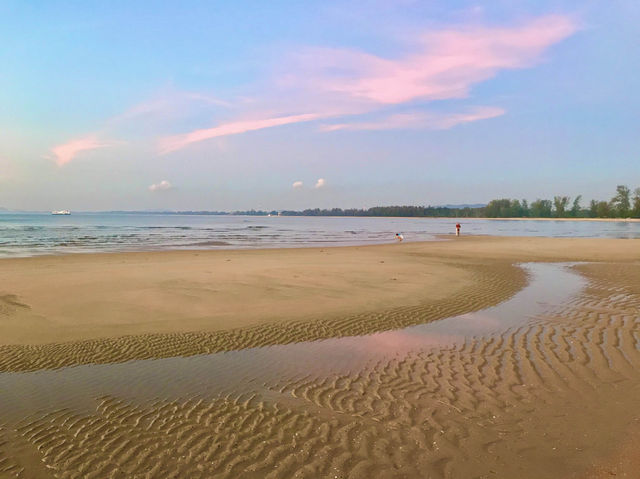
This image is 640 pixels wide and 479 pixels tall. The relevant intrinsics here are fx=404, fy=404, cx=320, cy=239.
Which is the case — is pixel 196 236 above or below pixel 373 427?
above

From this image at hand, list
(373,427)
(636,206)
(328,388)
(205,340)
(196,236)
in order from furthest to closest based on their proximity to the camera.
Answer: (636,206) < (196,236) < (205,340) < (328,388) < (373,427)

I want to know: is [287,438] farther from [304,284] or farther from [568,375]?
[304,284]

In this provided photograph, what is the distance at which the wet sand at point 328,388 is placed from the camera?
4367mm

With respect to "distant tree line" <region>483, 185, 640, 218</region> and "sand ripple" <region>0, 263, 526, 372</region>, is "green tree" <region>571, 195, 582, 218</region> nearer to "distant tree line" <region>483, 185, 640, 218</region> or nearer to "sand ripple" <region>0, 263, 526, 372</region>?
"distant tree line" <region>483, 185, 640, 218</region>

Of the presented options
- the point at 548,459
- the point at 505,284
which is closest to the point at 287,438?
the point at 548,459

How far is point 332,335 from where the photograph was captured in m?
9.16

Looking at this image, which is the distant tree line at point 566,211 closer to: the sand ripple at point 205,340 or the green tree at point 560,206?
the green tree at point 560,206

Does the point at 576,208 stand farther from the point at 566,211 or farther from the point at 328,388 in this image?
the point at 328,388

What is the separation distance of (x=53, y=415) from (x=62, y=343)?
11.3ft

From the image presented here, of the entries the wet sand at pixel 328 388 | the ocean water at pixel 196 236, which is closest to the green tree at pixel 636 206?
the ocean water at pixel 196 236

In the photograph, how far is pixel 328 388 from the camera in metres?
6.23

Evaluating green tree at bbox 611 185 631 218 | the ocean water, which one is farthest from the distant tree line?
the ocean water

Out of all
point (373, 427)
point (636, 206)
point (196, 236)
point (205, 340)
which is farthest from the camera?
point (636, 206)

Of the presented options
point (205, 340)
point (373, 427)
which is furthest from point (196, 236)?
point (373, 427)
